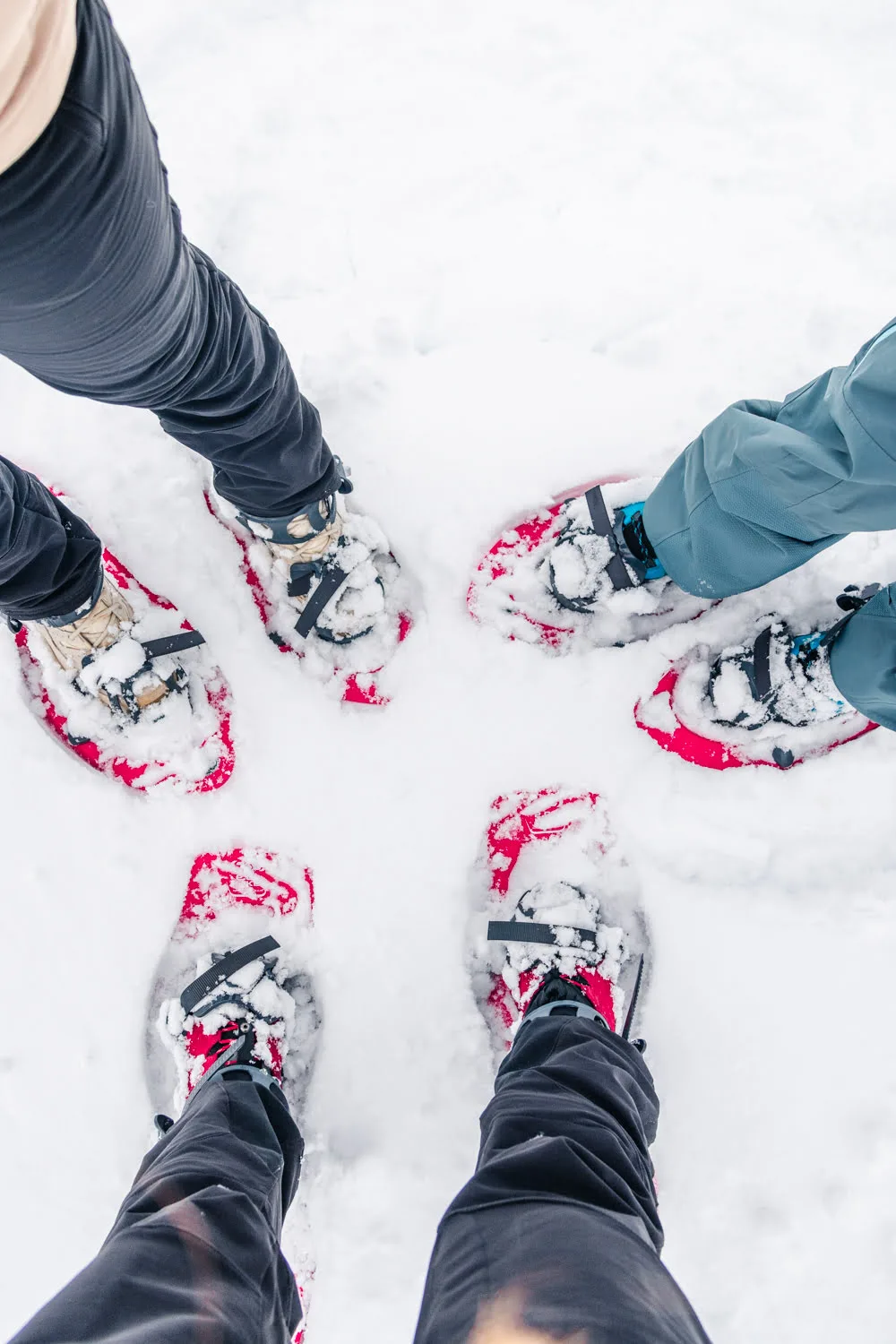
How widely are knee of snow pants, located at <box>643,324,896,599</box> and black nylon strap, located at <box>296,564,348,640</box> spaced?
0.71 metres

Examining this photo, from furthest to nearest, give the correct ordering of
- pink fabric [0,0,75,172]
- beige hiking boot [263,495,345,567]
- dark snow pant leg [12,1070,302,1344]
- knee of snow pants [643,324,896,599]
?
beige hiking boot [263,495,345,567], knee of snow pants [643,324,896,599], dark snow pant leg [12,1070,302,1344], pink fabric [0,0,75,172]

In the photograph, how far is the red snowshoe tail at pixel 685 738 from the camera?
6.12 ft

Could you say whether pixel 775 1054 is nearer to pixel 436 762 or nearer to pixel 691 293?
pixel 436 762

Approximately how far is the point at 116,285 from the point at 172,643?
1.10 m

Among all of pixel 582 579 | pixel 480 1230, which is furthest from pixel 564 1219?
pixel 582 579

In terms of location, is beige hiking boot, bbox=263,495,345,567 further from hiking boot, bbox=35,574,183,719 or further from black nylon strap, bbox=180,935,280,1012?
black nylon strap, bbox=180,935,280,1012

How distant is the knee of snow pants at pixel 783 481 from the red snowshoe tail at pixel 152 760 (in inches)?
43.6

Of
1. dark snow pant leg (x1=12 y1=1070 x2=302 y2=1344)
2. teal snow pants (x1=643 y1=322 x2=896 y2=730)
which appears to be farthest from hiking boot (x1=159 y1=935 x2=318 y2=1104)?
teal snow pants (x1=643 y1=322 x2=896 y2=730)

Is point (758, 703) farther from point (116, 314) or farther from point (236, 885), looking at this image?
point (116, 314)

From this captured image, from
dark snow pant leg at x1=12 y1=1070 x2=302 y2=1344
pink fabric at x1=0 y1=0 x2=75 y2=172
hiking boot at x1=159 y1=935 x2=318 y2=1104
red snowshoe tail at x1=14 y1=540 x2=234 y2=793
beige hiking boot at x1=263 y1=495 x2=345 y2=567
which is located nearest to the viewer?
pink fabric at x1=0 y1=0 x2=75 y2=172

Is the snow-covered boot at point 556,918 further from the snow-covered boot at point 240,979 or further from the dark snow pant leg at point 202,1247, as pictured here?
the dark snow pant leg at point 202,1247

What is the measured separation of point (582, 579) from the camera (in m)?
1.79

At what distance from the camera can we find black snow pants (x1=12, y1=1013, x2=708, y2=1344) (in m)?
0.96

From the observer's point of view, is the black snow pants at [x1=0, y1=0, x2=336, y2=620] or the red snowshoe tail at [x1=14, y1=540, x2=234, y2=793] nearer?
the black snow pants at [x1=0, y1=0, x2=336, y2=620]
